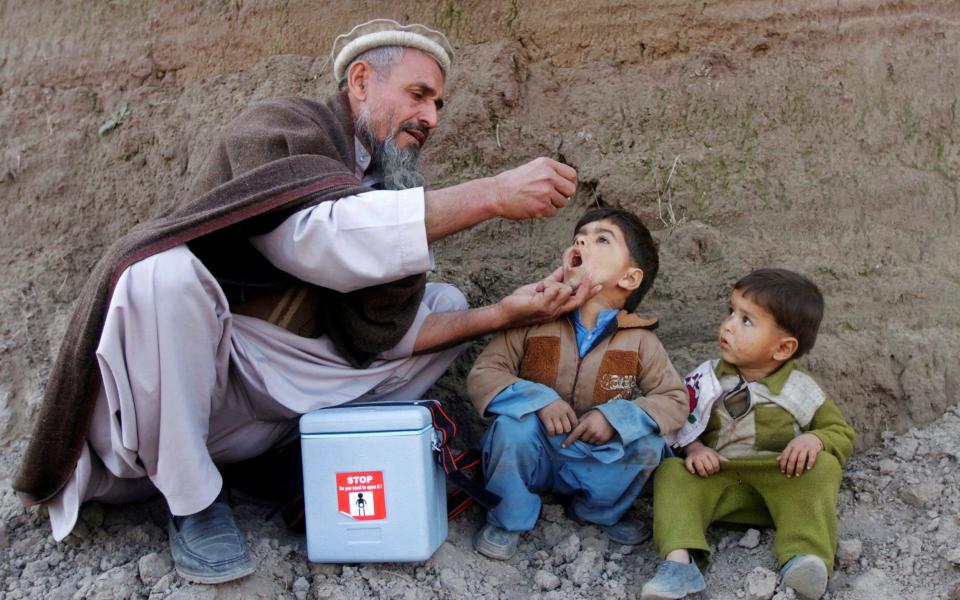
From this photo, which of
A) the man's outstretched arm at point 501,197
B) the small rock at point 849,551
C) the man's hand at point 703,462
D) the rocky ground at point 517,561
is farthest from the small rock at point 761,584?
the man's outstretched arm at point 501,197

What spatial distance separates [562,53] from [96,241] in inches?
86.0

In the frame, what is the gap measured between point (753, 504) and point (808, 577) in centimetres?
40

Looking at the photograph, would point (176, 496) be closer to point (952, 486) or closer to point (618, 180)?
point (618, 180)

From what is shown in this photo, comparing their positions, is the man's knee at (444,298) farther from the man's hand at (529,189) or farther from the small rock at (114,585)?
→ the small rock at (114,585)

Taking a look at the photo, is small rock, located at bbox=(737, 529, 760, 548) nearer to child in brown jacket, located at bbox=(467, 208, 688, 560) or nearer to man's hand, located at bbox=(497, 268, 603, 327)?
child in brown jacket, located at bbox=(467, 208, 688, 560)

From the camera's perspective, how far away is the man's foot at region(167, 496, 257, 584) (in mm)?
2627

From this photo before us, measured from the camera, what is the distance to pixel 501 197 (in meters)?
2.85

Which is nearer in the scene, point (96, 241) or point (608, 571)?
point (608, 571)

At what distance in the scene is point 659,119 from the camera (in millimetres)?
3963

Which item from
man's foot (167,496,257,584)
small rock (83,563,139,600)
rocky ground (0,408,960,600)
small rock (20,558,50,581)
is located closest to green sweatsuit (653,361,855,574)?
rocky ground (0,408,960,600)

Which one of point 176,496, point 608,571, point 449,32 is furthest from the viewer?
point 449,32

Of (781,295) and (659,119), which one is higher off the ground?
(659,119)

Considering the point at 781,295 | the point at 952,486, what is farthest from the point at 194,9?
the point at 952,486

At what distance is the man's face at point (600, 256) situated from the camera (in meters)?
3.23
